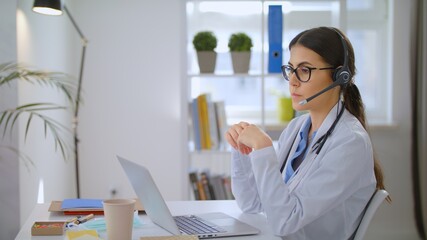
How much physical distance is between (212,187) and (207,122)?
38cm

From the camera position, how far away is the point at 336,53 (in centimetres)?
184

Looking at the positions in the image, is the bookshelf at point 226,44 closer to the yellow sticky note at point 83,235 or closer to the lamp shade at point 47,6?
the lamp shade at point 47,6

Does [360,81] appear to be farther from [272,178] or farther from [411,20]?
[272,178]

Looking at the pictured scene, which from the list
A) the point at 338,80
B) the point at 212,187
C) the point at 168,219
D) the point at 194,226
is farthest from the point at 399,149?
the point at 168,219

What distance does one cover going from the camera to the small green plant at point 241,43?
3.44 metres

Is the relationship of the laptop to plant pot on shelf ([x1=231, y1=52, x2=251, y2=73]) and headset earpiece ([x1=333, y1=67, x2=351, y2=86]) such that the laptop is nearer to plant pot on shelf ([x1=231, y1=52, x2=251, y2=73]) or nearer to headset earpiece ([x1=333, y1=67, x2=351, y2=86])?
headset earpiece ([x1=333, y1=67, x2=351, y2=86])

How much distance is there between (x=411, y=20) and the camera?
4.11 m

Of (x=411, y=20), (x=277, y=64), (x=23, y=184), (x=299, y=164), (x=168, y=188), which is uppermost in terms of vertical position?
(x=411, y=20)

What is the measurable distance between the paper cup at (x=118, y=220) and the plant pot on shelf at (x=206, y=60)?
2078mm

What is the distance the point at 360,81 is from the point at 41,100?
91.3 inches

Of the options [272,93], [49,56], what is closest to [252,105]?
[272,93]

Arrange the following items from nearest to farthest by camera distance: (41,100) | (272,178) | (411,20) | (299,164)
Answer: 1. (272,178)
2. (299,164)
3. (41,100)
4. (411,20)

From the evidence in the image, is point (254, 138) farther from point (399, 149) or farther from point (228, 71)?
point (399, 149)

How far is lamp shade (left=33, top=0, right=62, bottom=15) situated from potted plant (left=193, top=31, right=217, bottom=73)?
0.88 m
